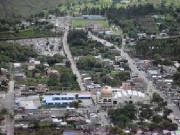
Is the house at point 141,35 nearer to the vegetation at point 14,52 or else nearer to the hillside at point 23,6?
the vegetation at point 14,52

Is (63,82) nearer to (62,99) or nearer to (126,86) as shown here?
(62,99)

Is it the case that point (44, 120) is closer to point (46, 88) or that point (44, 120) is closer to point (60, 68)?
point (46, 88)

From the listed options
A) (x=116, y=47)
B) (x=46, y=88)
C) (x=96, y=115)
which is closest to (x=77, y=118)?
(x=96, y=115)

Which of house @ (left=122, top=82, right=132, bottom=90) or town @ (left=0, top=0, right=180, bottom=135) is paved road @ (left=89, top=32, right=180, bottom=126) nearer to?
town @ (left=0, top=0, right=180, bottom=135)

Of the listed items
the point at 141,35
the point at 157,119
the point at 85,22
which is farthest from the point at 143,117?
the point at 85,22

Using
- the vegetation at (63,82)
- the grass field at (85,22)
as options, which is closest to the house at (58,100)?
the vegetation at (63,82)
